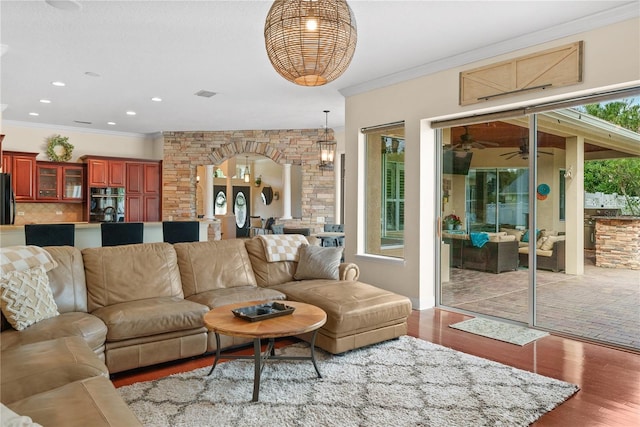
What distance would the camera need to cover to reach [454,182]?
514 centimetres

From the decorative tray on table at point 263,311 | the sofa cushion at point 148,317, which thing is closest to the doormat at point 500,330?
the decorative tray on table at point 263,311

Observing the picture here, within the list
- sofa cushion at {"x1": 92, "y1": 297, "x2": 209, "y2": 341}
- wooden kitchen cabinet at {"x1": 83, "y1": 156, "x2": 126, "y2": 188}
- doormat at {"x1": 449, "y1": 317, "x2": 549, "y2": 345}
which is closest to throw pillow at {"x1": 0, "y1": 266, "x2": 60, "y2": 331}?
sofa cushion at {"x1": 92, "y1": 297, "x2": 209, "y2": 341}

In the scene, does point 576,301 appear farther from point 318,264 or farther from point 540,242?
point 318,264

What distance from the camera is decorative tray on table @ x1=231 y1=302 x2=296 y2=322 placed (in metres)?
2.95

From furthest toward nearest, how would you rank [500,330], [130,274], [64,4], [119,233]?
[119,233] < [500,330] < [130,274] < [64,4]

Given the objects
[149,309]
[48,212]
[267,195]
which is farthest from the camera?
[267,195]

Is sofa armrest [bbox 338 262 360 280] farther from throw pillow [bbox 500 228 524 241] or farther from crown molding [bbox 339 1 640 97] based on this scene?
crown molding [bbox 339 1 640 97]

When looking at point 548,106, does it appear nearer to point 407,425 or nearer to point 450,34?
point 450,34

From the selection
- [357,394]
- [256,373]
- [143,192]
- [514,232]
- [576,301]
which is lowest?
[357,394]

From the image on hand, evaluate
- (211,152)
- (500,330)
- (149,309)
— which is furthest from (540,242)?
(211,152)

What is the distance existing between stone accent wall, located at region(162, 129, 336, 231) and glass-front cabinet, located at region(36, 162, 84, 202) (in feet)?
5.34

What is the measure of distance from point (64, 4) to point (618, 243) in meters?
5.10

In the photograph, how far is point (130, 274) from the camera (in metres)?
Answer: 3.68

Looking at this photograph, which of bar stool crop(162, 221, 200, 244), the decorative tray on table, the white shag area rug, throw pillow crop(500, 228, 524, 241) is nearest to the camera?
the white shag area rug
